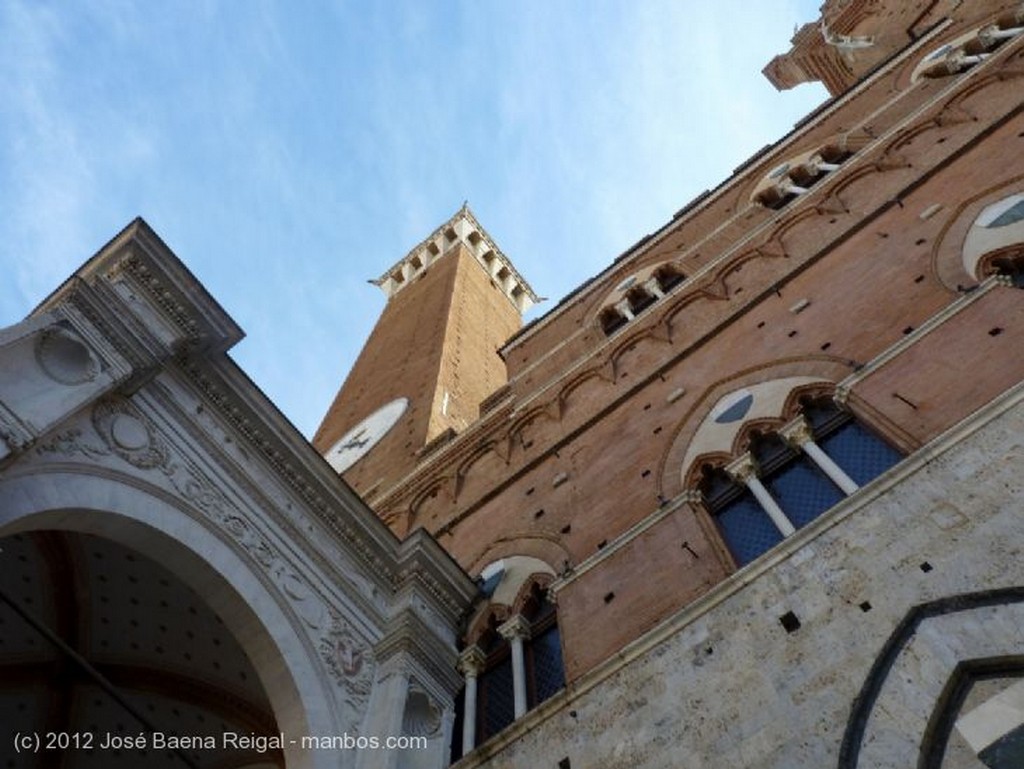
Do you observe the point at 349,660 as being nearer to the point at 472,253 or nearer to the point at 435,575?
the point at 435,575

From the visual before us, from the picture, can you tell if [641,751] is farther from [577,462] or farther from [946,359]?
[577,462]

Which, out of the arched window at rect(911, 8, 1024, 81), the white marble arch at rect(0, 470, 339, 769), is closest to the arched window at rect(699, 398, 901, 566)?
the white marble arch at rect(0, 470, 339, 769)

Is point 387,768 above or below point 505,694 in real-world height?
below

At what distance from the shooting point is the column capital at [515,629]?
28.6 ft

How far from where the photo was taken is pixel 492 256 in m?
33.7

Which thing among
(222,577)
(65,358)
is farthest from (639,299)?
(65,358)

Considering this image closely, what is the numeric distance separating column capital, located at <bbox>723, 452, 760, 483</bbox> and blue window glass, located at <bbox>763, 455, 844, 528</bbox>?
12 cm

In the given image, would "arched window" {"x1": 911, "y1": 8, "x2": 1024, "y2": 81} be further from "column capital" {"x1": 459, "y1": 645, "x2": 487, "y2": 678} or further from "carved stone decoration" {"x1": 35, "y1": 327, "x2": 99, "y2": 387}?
"carved stone decoration" {"x1": 35, "y1": 327, "x2": 99, "y2": 387}

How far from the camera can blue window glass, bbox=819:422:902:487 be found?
7418 millimetres

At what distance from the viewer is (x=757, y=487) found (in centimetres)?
809

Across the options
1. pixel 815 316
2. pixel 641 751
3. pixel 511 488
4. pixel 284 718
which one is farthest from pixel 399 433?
pixel 641 751

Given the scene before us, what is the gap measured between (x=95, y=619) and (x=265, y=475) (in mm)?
1871

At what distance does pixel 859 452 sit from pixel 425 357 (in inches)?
576

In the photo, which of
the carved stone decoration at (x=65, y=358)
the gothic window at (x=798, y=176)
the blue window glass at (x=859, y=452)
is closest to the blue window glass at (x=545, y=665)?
the blue window glass at (x=859, y=452)
